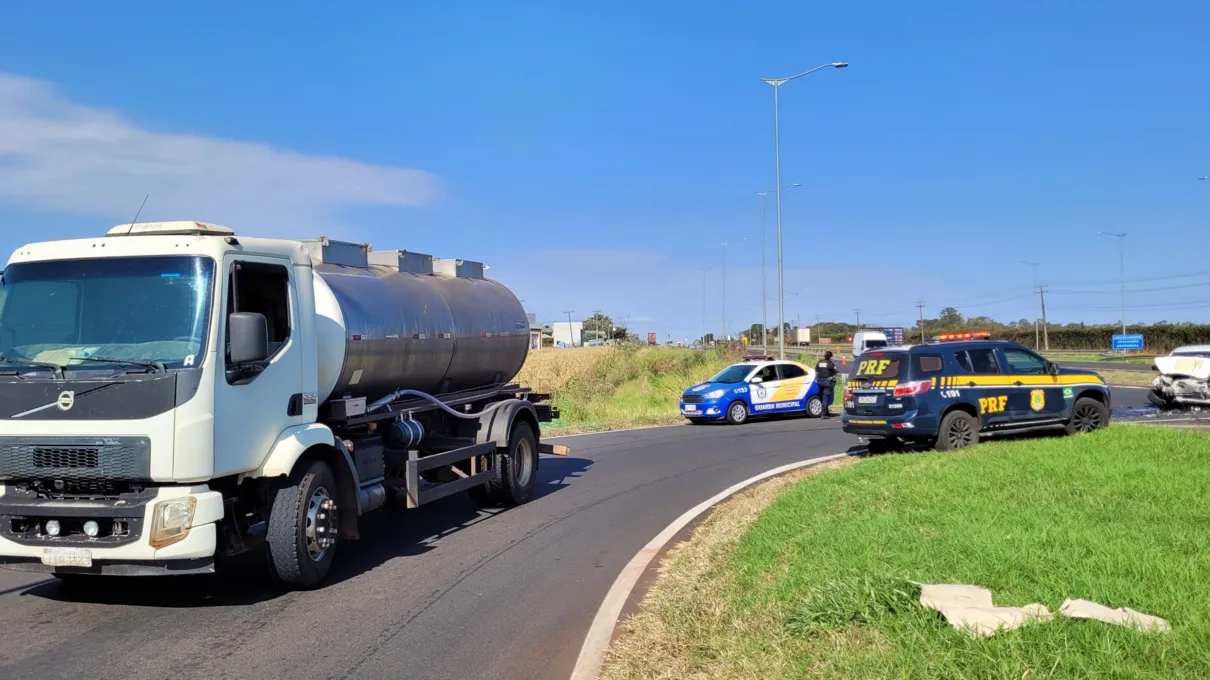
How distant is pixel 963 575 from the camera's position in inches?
220

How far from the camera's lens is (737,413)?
74.3ft

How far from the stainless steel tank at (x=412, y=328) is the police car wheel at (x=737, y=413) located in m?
10.5

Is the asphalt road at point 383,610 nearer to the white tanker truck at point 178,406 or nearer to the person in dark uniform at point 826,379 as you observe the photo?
the white tanker truck at point 178,406

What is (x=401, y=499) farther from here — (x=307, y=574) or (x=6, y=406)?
(x=6, y=406)

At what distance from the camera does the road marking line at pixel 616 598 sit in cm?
545

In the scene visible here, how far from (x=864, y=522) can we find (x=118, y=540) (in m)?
5.77

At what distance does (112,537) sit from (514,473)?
18.1 feet

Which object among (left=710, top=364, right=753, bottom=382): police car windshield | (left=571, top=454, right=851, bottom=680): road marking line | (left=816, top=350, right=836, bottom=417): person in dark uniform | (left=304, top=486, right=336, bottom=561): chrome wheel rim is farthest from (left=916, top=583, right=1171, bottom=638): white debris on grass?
(left=816, top=350, right=836, bottom=417): person in dark uniform

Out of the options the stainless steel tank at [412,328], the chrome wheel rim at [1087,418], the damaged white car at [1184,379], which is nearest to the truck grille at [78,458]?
the stainless steel tank at [412,328]

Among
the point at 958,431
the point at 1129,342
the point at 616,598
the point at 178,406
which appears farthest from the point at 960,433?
the point at 1129,342

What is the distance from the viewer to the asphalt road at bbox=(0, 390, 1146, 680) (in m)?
5.50

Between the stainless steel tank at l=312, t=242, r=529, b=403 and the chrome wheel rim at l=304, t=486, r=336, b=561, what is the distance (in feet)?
3.17

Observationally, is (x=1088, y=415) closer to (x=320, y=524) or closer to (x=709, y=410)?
(x=709, y=410)

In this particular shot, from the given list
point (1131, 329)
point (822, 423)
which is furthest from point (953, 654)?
point (1131, 329)
